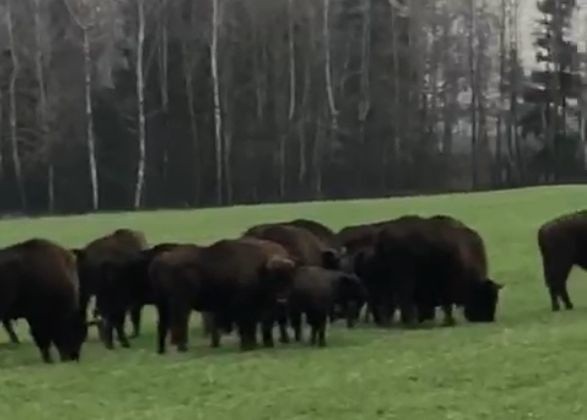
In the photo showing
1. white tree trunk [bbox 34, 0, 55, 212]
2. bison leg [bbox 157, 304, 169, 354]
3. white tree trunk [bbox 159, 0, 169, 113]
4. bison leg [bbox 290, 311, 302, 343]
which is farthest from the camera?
white tree trunk [bbox 159, 0, 169, 113]

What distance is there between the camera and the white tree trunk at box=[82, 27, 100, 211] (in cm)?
5500

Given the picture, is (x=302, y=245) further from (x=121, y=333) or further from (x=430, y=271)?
(x=121, y=333)

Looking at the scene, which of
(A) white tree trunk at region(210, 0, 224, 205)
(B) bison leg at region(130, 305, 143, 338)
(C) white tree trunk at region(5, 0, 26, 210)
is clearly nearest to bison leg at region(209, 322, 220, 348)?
(B) bison leg at region(130, 305, 143, 338)

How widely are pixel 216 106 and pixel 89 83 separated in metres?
5.58

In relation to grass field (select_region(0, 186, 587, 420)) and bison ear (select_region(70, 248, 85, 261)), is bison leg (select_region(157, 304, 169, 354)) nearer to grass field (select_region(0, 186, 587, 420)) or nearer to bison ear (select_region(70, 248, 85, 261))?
grass field (select_region(0, 186, 587, 420))

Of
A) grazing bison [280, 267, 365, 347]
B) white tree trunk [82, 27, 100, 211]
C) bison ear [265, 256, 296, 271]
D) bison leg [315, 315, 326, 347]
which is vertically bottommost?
bison leg [315, 315, 326, 347]

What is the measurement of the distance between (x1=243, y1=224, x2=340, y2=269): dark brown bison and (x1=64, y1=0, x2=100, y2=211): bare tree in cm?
3738

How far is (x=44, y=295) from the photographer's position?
15180 millimetres

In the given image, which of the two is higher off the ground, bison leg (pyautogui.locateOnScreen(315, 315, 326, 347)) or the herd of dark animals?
the herd of dark animals

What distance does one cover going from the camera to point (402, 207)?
39625mm

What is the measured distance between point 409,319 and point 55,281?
16.9 feet

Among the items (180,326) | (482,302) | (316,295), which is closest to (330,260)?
(482,302)

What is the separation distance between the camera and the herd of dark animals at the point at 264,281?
15328 mm

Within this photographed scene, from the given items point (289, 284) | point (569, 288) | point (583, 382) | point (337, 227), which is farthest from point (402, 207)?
point (583, 382)
